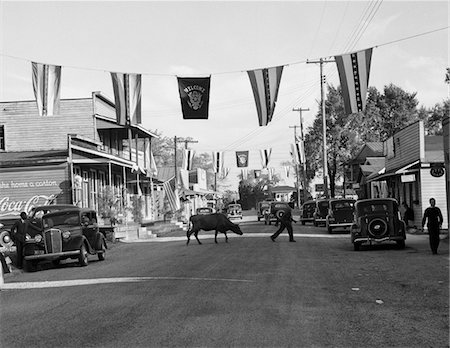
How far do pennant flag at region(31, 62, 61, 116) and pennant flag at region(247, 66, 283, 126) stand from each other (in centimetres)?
723

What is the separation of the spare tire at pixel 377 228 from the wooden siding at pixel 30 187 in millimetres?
15620

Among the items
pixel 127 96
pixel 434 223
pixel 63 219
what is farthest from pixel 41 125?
pixel 434 223

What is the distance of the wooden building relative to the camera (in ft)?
96.9

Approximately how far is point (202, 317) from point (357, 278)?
5.43 metres

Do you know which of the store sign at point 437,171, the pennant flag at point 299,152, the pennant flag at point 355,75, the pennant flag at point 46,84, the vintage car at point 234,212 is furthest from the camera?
the vintage car at point 234,212

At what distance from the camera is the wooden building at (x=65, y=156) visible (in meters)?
29.5

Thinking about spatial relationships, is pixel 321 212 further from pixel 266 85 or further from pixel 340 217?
pixel 266 85

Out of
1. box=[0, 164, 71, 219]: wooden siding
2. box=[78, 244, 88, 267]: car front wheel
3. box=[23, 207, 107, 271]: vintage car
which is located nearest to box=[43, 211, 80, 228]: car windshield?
box=[23, 207, 107, 271]: vintage car

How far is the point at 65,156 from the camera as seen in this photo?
2988 centimetres

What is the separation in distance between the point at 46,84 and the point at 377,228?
42.3 feet

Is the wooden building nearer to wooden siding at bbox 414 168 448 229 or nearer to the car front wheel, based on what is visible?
the car front wheel

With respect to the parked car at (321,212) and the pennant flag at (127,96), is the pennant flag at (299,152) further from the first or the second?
the pennant flag at (127,96)

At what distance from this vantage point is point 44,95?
22250 millimetres

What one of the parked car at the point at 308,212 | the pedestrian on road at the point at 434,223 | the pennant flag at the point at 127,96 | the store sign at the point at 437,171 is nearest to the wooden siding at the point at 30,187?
the pennant flag at the point at 127,96
